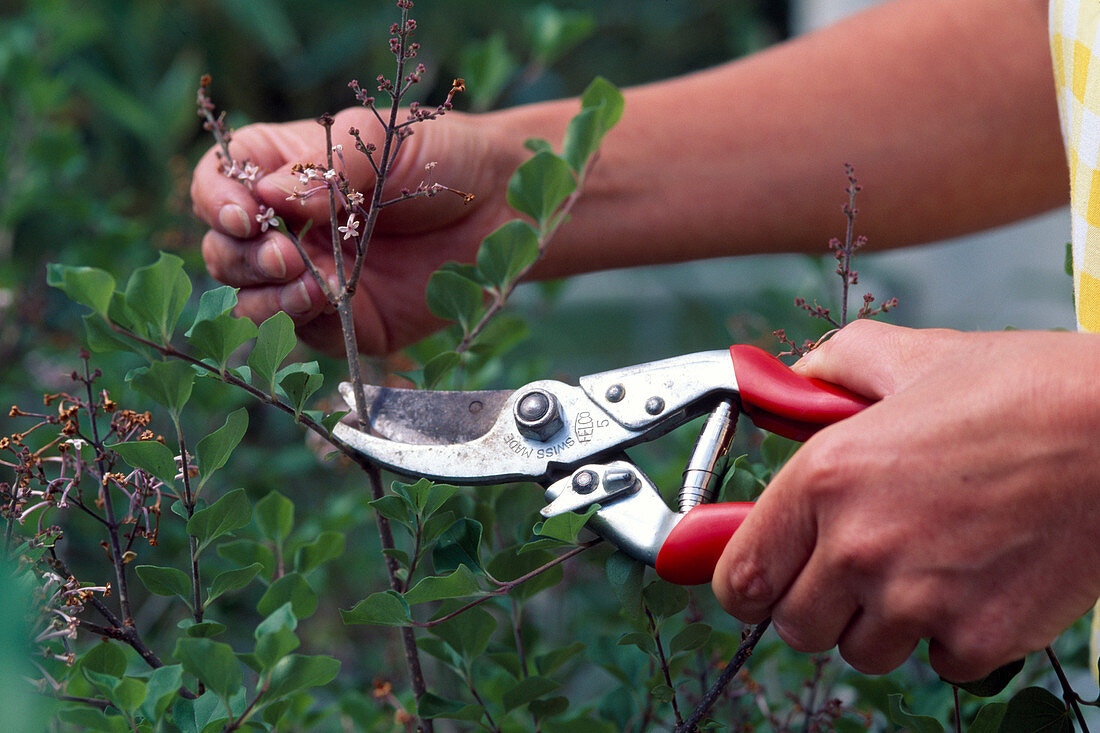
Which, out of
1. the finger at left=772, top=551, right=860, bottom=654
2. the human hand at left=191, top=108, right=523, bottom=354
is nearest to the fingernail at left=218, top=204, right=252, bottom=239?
the human hand at left=191, top=108, right=523, bottom=354

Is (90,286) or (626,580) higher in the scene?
(90,286)

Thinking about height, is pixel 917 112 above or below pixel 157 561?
above

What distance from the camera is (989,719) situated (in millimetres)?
549

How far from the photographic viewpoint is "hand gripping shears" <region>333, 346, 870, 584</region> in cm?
56

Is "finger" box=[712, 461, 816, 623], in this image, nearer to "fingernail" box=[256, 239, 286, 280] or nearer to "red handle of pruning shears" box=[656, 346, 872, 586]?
"red handle of pruning shears" box=[656, 346, 872, 586]

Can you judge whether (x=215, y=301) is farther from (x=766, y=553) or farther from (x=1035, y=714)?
(x=1035, y=714)

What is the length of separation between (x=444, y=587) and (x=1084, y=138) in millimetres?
510

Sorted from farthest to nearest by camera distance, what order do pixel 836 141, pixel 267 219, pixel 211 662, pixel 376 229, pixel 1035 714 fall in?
pixel 836 141 → pixel 376 229 → pixel 267 219 → pixel 1035 714 → pixel 211 662

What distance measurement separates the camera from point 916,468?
1.46ft

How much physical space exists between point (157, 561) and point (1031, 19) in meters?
→ 1.15

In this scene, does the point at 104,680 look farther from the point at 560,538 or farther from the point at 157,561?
the point at 157,561

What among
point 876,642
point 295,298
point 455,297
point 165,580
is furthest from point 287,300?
point 876,642

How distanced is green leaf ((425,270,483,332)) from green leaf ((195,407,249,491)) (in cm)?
18

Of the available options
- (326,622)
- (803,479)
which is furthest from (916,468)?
(326,622)
